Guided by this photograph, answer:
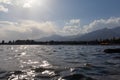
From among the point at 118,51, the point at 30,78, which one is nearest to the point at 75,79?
the point at 30,78

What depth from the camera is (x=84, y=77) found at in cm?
1877

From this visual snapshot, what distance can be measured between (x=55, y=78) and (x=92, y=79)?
3218 mm

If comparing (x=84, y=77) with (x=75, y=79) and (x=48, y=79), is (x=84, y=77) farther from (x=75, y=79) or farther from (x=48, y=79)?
(x=48, y=79)

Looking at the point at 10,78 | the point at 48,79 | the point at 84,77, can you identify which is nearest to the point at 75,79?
the point at 84,77

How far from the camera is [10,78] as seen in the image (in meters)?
18.8

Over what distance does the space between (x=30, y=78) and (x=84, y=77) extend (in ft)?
15.7

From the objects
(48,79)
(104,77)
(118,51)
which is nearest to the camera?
(48,79)

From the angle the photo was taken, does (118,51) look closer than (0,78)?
No

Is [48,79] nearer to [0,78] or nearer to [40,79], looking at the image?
[40,79]

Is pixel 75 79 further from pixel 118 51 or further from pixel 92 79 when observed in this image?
pixel 118 51

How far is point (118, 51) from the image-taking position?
57.5m

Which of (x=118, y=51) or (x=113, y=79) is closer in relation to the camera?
(x=113, y=79)

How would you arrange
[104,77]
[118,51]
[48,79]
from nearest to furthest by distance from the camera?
[48,79], [104,77], [118,51]

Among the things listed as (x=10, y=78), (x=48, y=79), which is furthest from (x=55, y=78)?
(x=10, y=78)
